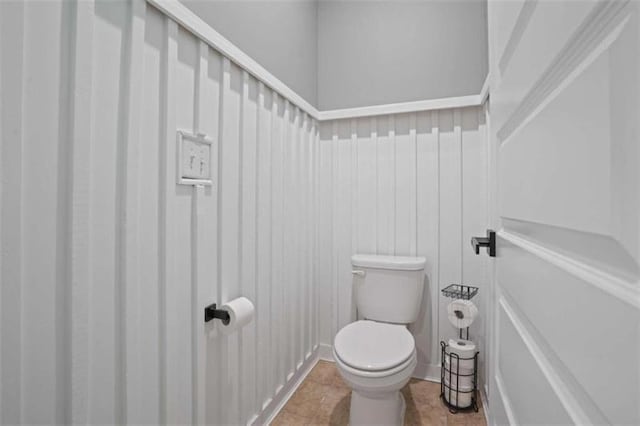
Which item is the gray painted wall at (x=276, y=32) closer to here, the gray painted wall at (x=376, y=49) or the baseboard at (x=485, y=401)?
the gray painted wall at (x=376, y=49)

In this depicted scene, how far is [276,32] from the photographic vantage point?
1.72 meters

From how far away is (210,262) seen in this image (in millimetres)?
1215

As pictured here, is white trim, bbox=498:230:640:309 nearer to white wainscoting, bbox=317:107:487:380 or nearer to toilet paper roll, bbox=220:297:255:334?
toilet paper roll, bbox=220:297:255:334

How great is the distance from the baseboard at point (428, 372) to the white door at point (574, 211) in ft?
5.14

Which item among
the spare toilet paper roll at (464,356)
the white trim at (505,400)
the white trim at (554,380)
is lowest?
the spare toilet paper roll at (464,356)

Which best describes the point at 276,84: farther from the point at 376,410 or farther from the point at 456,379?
the point at 456,379

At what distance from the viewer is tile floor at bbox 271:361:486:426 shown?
5.34 ft

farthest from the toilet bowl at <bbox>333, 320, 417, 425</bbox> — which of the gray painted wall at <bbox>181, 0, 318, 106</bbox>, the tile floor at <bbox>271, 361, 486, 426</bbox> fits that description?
the gray painted wall at <bbox>181, 0, 318, 106</bbox>

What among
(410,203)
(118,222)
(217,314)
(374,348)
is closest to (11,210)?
(118,222)

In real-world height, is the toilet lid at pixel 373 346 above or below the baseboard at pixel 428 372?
above

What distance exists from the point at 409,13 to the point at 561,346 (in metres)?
2.29

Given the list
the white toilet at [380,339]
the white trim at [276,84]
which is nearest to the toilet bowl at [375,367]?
the white toilet at [380,339]

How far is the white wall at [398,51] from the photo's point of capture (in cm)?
195

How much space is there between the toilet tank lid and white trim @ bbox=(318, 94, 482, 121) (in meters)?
0.96
